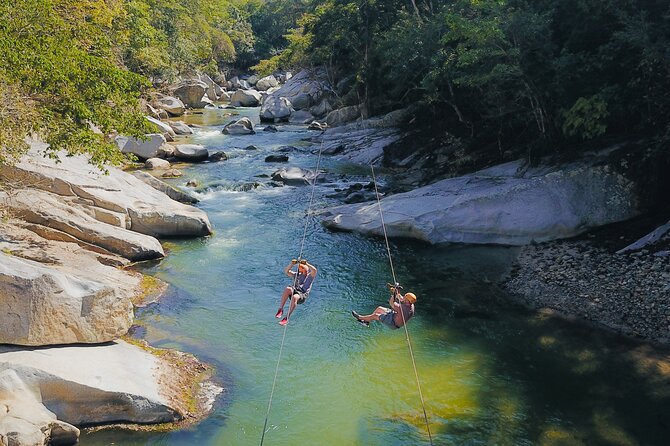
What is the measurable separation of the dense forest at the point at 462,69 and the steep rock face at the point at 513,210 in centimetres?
174

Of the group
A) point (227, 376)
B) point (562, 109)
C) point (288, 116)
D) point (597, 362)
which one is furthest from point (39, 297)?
point (288, 116)

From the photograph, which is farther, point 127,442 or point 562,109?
point 562,109

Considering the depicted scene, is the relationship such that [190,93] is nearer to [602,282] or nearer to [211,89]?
[211,89]

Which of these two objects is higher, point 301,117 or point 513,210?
point 301,117

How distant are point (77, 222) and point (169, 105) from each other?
3385 cm

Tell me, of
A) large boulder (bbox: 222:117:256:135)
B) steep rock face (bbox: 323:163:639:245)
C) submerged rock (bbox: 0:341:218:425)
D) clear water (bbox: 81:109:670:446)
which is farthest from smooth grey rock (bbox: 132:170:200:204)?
large boulder (bbox: 222:117:256:135)

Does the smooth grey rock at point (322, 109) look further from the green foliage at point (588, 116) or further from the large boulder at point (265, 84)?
the green foliage at point (588, 116)

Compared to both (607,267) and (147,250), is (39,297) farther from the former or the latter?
(607,267)

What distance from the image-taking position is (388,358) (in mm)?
12648

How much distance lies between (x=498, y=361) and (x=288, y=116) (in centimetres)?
3804

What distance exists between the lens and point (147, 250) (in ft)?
55.8

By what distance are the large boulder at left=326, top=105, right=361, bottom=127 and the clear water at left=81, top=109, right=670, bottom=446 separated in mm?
23712

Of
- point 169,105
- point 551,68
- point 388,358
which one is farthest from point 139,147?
point 388,358

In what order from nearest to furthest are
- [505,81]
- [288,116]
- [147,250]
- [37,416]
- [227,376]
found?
[37,416], [227,376], [147,250], [505,81], [288,116]
